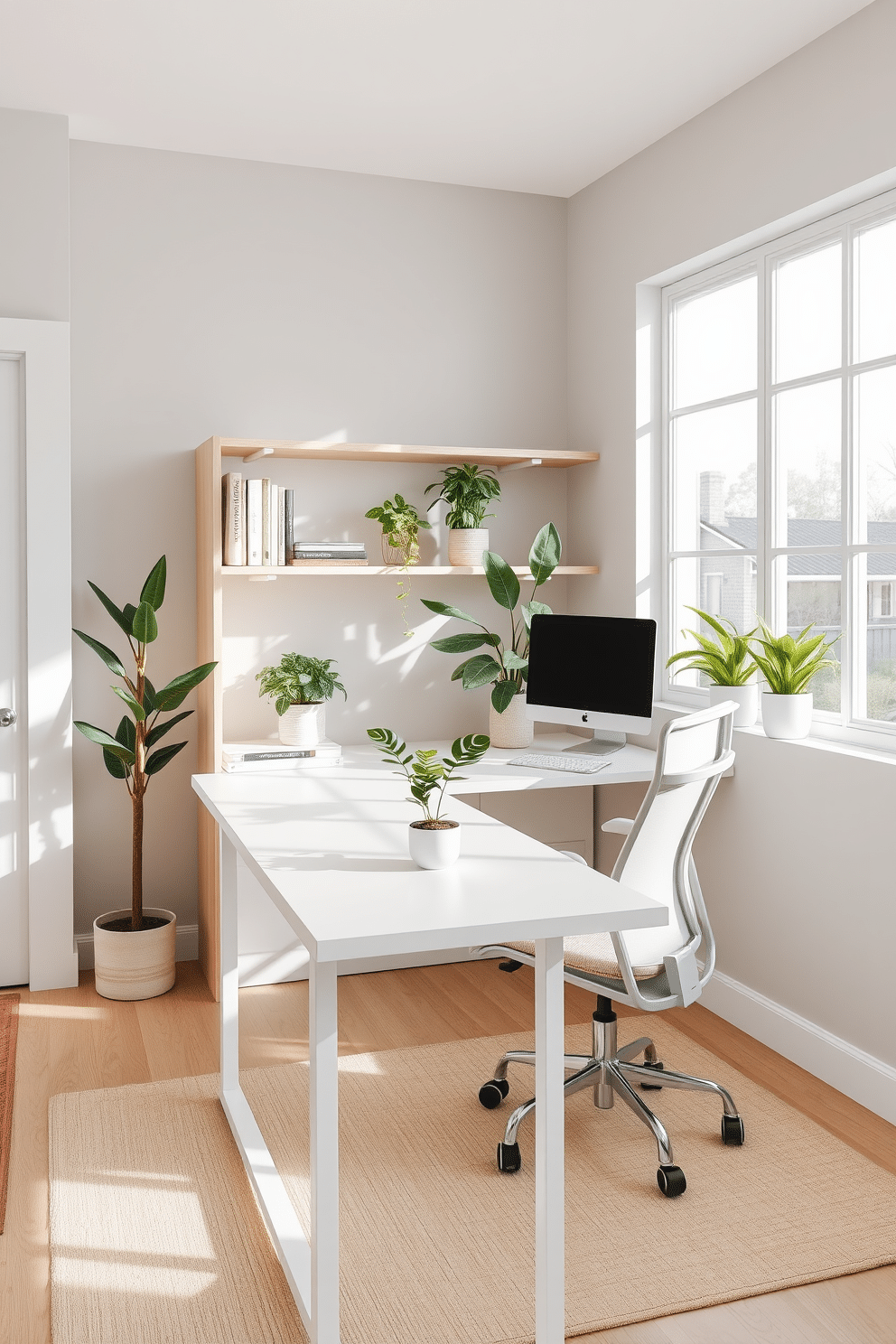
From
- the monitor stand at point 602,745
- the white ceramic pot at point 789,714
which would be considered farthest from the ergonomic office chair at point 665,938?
the monitor stand at point 602,745

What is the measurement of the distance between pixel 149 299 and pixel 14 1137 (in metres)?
2.59

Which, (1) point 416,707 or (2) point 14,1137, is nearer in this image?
(2) point 14,1137

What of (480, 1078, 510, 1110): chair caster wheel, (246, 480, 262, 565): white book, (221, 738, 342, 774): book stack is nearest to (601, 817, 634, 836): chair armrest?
(480, 1078, 510, 1110): chair caster wheel

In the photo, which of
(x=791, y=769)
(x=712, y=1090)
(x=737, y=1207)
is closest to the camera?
(x=737, y=1207)

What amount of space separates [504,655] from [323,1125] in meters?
2.20

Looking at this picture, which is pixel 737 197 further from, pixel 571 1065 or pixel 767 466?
pixel 571 1065

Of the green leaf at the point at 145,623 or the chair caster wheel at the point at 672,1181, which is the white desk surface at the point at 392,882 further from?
the green leaf at the point at 145,623

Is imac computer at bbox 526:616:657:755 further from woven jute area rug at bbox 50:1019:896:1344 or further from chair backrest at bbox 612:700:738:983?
woven jute area rug at bbox 50:1019:896:1344

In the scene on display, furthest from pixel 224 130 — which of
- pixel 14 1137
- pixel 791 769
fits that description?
pixel 14 1137

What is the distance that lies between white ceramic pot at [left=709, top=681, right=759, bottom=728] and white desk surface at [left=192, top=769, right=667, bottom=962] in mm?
1086

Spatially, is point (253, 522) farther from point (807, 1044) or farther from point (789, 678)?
point (807, 1044)

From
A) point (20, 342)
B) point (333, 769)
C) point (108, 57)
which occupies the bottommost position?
point (333, 769)

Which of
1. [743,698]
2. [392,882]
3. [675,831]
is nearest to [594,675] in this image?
[743,698]

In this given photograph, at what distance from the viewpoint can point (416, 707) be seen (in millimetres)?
4090
